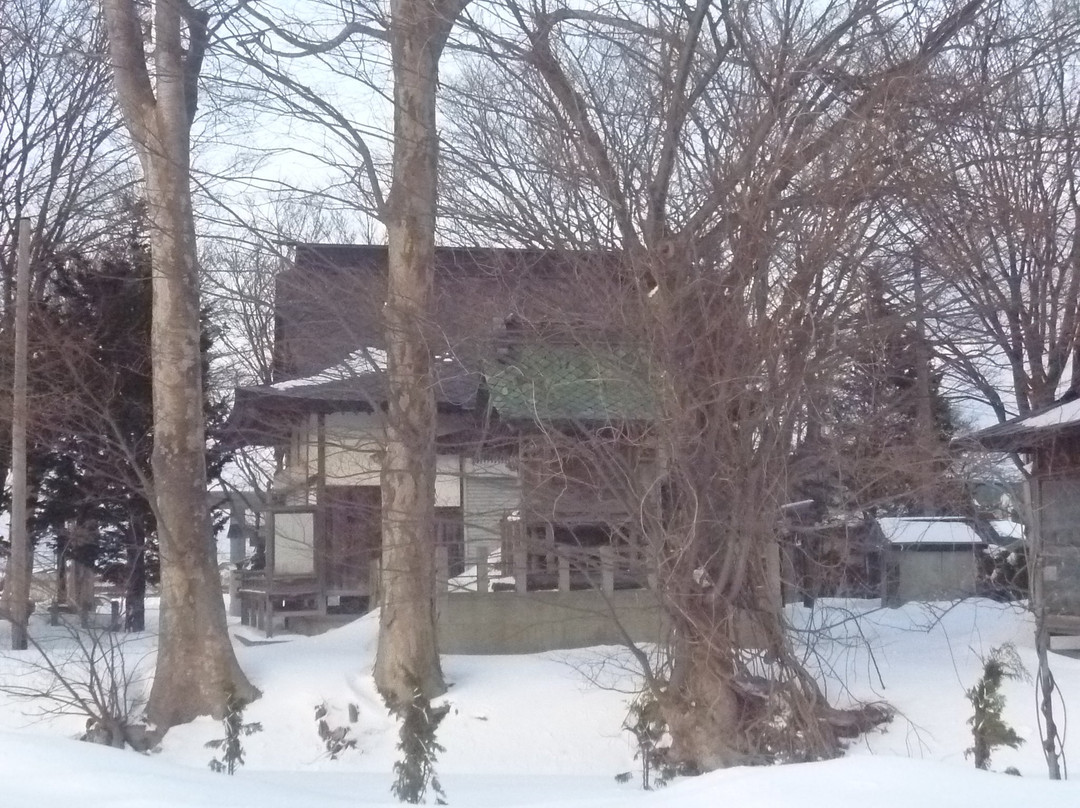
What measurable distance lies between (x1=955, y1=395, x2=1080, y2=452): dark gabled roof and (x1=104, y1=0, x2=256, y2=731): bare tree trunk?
29.4 ft

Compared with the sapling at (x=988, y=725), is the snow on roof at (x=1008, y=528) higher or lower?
higher

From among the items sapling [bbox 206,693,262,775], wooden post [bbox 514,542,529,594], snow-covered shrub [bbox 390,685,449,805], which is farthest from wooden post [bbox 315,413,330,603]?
snow-covered shrub [bbox 390,685,449,805]

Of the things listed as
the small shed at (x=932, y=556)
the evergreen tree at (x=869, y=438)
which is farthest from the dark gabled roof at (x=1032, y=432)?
the small shed at (x=932, y=556)

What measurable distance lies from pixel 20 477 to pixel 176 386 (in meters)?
5.79

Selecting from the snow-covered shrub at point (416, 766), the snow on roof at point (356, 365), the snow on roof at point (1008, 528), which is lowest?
the snow-covered shrub at point (416, 766)

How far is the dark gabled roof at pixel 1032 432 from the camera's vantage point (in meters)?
14.6

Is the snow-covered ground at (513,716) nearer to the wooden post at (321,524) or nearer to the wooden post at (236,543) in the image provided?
the wooden post at (321,524)

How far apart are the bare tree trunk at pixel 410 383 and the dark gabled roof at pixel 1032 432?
655 centimetres

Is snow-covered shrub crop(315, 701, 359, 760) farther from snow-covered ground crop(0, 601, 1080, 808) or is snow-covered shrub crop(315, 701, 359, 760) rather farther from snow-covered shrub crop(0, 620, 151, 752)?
snow-covered shrub crop(0, 620, 151, 752)

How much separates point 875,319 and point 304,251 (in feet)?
25.1

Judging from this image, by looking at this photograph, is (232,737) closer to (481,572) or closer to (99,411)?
(481,572)

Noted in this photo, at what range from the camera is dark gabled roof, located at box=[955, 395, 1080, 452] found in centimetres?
1455

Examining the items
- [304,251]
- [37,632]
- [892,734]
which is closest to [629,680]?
[892,734]

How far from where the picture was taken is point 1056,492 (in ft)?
51.5
